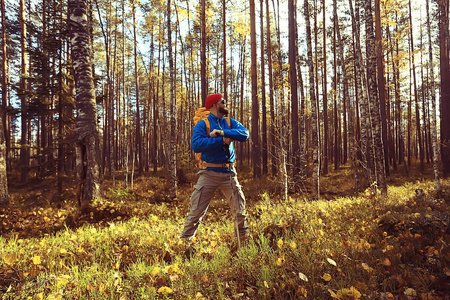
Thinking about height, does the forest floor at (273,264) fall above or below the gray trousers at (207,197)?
below

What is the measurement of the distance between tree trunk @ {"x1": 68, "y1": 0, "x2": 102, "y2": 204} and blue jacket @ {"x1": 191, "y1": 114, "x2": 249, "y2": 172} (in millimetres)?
4571

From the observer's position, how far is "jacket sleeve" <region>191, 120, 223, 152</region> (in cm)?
310

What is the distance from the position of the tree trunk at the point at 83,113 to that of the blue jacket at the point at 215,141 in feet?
15.0

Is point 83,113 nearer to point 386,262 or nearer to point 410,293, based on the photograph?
point 386,262

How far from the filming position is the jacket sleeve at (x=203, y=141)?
310cm

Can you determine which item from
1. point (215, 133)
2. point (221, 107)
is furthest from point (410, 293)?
point (221, 107)

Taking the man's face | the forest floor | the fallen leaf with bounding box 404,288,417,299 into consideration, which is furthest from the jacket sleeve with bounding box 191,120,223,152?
the fallen leaf with bounding box 404,288,417,299

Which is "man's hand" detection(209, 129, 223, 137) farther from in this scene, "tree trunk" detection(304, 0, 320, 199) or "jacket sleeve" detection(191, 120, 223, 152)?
"tree trunk" detection(304, 0, 320, 199)

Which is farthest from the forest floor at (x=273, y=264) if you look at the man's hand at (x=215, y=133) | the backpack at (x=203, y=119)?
the man's hand at (x=215, y=133)

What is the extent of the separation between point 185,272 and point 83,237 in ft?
8.55

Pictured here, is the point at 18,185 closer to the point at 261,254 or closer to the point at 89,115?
the point at 89,115

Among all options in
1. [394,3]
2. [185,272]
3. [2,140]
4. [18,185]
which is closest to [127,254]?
[185,272]

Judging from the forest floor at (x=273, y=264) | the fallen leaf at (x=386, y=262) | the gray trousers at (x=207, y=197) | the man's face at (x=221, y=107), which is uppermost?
the man's face at (x=221, y=107)

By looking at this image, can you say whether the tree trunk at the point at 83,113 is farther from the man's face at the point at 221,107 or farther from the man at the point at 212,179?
the man's face at the point at 221,107
